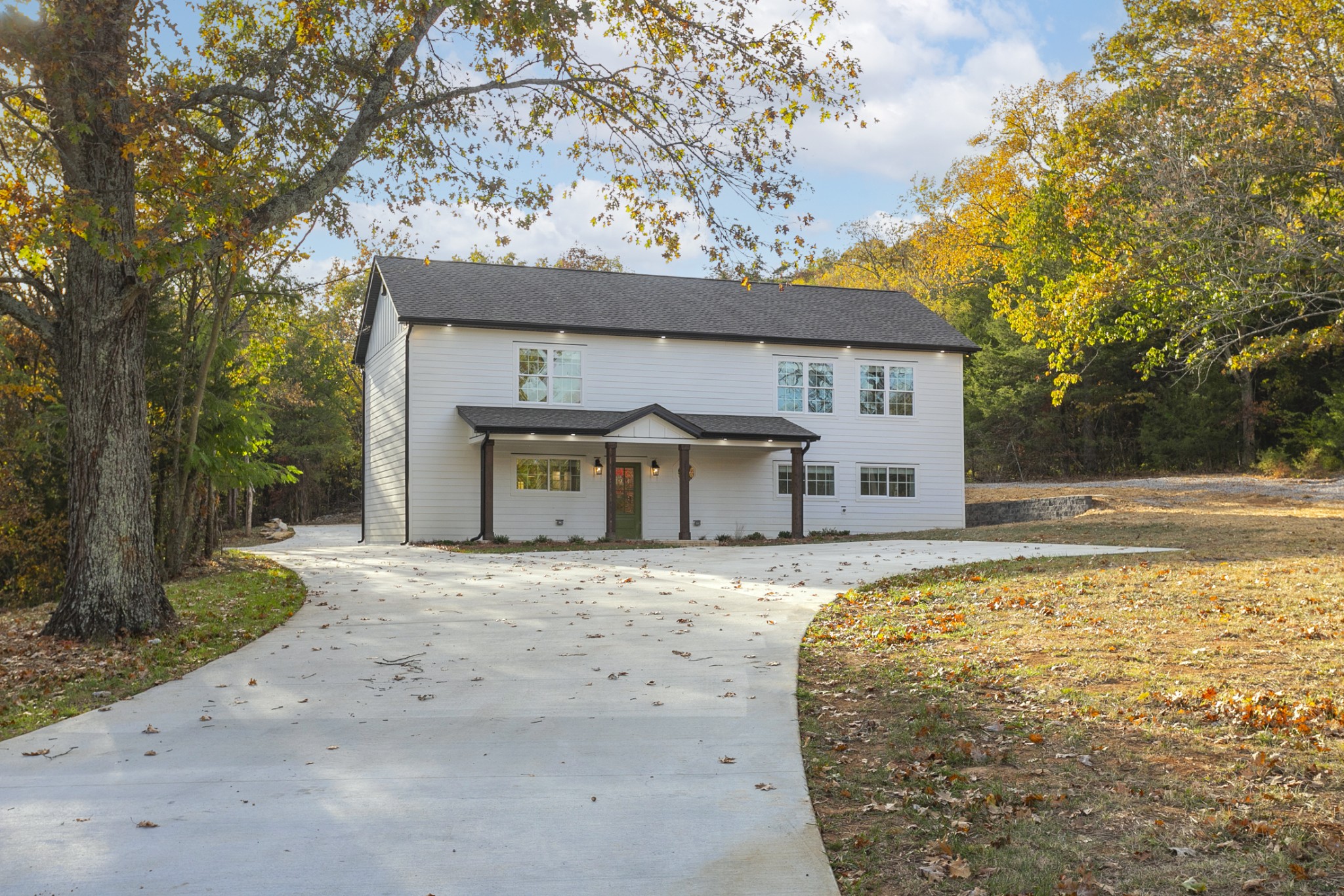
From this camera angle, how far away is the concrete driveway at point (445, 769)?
3.95 metres

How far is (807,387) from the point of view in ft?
80.8

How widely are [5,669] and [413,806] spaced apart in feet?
16.9

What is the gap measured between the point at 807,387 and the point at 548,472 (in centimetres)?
683

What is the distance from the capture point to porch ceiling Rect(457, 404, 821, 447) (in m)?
20.9

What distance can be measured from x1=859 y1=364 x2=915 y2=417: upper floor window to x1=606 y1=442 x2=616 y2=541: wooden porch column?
281 inches

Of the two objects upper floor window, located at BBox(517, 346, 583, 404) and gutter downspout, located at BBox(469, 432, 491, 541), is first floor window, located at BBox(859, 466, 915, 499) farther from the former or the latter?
gutter downspout, located at BBox(469, 432, 491, 541)

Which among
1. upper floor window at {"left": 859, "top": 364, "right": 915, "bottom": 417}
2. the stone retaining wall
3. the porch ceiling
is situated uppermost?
upper floor window at {"left": 859, "top": 364, "right": 915, "bottom": 417}

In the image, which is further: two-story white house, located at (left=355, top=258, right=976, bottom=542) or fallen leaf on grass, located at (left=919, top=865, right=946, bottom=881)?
two-story white house, located at (left=355, top=258, right=976, bottom=542)

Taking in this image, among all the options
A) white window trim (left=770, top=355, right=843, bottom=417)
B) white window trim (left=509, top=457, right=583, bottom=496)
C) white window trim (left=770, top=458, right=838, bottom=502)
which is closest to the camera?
white window trim (left=509, top=457, right=583, bottom=496)

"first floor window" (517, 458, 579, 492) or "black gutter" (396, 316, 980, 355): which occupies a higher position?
"black gutter" (396, 316, 980, 355)


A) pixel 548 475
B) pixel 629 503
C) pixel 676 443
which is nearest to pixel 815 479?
pixel 676 443

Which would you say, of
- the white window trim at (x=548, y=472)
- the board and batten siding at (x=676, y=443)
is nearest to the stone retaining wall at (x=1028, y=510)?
the board and batten siding at (x=676, y=443)

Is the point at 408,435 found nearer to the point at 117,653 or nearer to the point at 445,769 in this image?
the point at 117,653

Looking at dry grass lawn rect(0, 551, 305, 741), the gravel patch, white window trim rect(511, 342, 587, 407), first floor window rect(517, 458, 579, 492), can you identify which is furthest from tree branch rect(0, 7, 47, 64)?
the gravel patch
